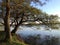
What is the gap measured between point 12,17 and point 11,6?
20.5 feet

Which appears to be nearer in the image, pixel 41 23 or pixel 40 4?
pixel 40 4

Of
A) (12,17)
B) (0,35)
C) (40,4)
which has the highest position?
(40,4)

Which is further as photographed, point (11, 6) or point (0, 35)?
point (0, 35)

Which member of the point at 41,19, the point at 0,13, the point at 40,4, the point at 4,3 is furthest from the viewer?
the point at 41,19

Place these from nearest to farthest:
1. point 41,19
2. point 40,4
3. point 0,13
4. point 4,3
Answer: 1. point 4,3
2. point 40,4
3. point 0,13
4. point 41,19

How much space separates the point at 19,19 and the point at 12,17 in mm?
1205

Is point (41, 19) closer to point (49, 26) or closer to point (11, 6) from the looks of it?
point (49, 26)

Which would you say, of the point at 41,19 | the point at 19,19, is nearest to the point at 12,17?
the point at 19,19

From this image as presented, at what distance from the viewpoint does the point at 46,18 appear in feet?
100

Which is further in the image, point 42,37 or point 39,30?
point 39,30

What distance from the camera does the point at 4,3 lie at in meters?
23.5

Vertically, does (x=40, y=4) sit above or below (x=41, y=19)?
above

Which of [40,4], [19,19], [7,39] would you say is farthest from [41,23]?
[7,39]

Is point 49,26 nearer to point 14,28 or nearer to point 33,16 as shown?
point 33,16
